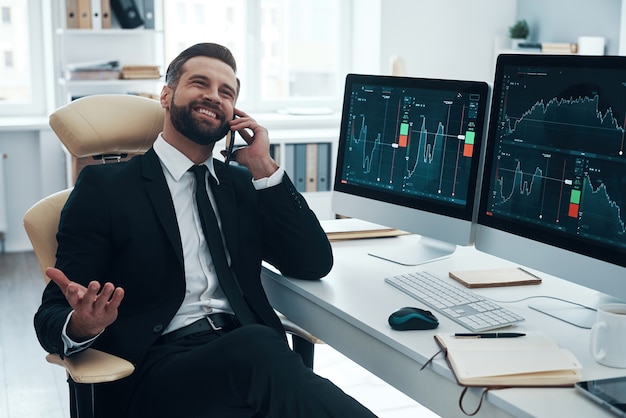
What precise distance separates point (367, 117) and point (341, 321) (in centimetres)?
72

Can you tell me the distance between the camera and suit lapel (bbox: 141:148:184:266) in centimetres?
204

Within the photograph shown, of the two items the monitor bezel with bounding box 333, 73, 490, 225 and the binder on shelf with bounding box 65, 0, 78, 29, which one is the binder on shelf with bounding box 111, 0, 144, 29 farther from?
the monitor bezel with bounding box 333, 73, 490, 225

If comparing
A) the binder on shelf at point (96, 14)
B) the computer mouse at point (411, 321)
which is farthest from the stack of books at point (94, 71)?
the computer mouse at point (411, 321)

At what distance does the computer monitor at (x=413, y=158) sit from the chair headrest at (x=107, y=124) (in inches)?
22.0

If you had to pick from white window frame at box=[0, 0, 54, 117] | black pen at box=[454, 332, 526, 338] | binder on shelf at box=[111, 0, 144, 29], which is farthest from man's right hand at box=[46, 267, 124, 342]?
white window frame at box=[0, 0, 54, 117]

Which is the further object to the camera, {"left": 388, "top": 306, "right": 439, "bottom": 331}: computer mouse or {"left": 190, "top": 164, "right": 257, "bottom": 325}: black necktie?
{"left": 190, "top": 164, "right": 257, "bottom": 325}: black necktie

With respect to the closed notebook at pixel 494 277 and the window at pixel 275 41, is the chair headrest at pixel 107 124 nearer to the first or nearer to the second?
the closed notebook at pixel 494 277

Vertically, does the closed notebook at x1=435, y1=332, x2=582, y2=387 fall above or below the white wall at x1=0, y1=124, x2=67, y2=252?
above

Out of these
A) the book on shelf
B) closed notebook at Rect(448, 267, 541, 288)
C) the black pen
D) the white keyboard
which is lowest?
closed notebook at Rect(448, 267, 541, 288)

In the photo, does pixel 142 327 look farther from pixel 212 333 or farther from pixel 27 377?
pixel 27 377

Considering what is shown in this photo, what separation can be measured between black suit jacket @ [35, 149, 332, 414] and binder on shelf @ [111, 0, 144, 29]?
3.08 metres

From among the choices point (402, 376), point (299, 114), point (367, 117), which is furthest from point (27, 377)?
point (299, 114)

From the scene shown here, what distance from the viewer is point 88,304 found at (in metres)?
1.66

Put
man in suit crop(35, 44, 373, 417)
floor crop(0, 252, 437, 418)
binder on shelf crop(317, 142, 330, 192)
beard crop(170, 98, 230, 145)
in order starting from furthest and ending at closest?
binder on shelf crop(317, 142, 330, 192)
floor crop(0, 252, 437, 418)
beard crop(170, 98, 230, 145)
man in suit crop(35, 44, 373, 417)
